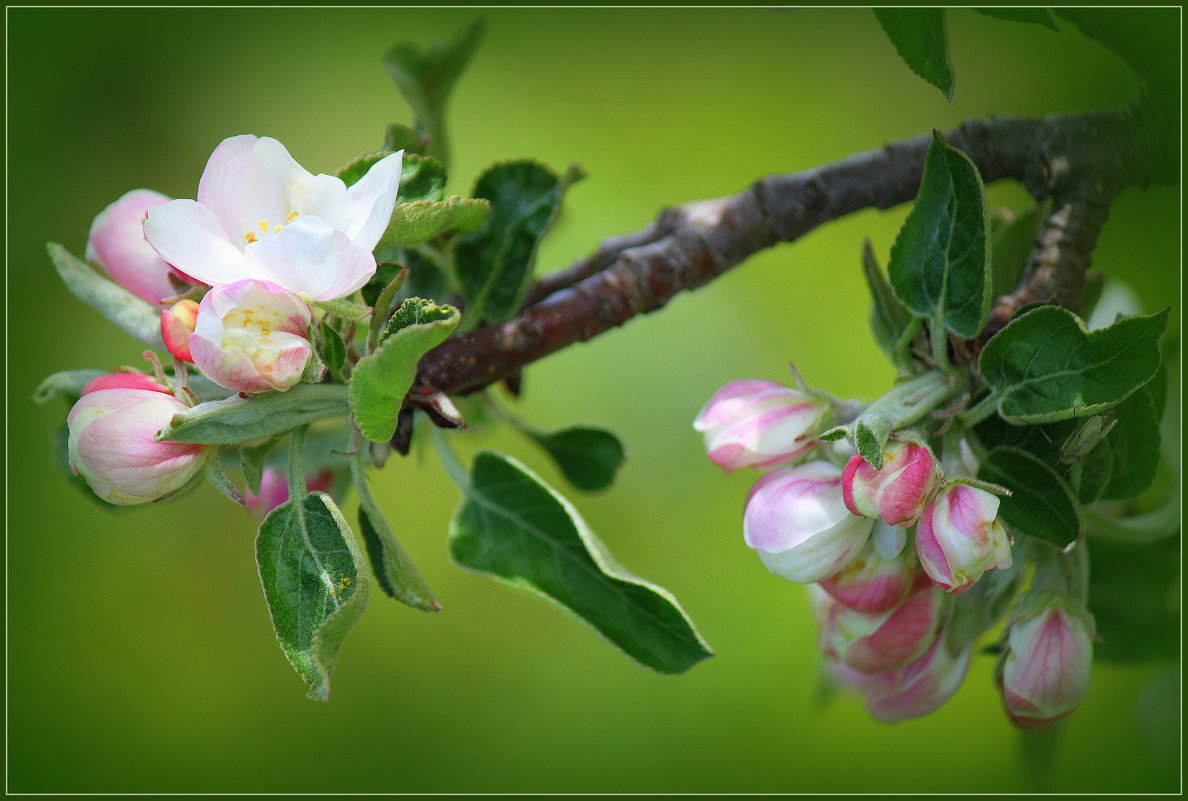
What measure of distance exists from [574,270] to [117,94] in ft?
3.69

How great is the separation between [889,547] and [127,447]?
331 mm

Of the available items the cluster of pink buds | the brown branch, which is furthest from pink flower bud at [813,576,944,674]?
the brown branch

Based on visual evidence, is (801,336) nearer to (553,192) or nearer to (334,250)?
(553,192)

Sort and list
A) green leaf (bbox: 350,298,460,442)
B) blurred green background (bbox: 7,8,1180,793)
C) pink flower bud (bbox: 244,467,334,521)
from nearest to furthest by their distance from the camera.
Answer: green leaf (bbox: 350,298,460,442)
pink flower bud (bbox: 244,467,334,521)
blurred green background (bbox: 7,8,1180,793)

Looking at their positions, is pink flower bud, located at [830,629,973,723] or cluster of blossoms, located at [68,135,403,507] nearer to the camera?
cluster of blossoms, located at [68,135,403,507]

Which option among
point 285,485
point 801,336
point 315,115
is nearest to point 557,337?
point 285,485

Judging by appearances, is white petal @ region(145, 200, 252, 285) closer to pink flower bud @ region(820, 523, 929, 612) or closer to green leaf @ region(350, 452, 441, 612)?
green leaf @ region(350, 452, 441, 612)

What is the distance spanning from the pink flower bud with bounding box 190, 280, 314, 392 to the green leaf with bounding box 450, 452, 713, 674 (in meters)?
0.15

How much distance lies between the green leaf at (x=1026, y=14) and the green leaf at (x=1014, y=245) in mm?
145

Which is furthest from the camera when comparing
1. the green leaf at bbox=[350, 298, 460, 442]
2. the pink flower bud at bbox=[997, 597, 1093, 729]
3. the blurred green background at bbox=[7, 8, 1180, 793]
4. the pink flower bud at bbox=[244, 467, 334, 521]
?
the blurred green background at bbox=[7, 8, 1180, 793]

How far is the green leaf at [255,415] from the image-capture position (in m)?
0.37

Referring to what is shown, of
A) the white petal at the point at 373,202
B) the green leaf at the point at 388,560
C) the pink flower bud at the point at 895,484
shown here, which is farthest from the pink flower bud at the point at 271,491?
the pink flower bud at the point at 895,484

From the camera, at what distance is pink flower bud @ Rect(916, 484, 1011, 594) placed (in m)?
0.36

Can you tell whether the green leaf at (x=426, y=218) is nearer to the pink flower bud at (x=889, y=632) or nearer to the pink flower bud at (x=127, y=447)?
the pink flower bud at (x=127, y=447)
